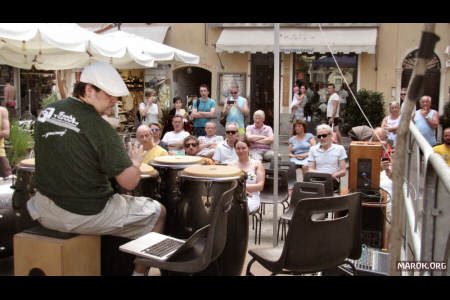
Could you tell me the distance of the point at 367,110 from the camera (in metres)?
13.9

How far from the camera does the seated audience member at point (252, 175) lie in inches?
201

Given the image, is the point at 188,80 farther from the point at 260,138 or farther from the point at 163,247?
the point at 163,247

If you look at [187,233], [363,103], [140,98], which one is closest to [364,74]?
[363,103]

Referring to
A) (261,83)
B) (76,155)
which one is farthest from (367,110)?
(76,155)

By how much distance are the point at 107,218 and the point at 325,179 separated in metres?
2.84

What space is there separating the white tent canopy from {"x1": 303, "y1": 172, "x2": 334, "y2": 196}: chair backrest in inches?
144

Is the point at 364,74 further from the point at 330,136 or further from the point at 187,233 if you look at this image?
the point at 187,233

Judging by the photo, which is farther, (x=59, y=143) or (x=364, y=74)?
(x=364, y=74)

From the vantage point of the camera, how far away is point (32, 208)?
3123 mm

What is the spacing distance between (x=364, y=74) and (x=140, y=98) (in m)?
8.09

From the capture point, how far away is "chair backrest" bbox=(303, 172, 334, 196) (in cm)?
499

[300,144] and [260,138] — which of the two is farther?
[260,138]

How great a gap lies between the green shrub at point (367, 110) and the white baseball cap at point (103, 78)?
38.1 ft

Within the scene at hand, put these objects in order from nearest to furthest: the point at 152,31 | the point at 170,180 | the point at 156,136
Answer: the point at 170,180, the point at 156,136, the point at 152,31
